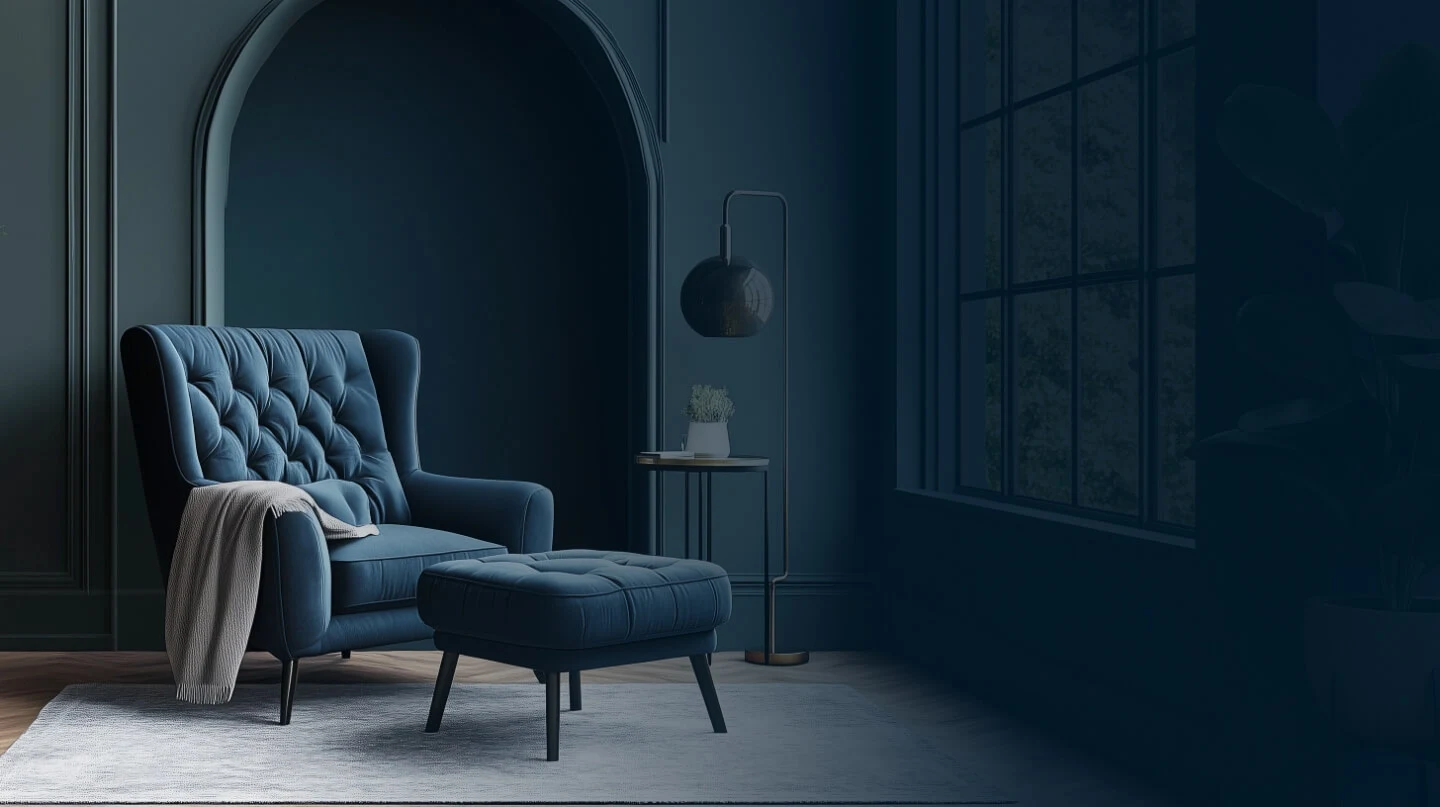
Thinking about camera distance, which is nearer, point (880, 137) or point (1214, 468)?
point (1214, 468)

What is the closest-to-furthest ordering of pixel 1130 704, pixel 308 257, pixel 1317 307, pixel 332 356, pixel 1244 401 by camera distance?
pixel 1317 307, pixel 1244 401, pixel 1130 704, pixel 332 356, pixel 308 257

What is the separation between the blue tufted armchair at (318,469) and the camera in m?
3.34

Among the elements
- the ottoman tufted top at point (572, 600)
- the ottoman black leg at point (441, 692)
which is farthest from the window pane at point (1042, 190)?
the ottoman black leg at point (441, 692)

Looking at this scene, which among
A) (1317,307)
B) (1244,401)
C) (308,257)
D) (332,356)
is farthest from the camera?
(308,257)

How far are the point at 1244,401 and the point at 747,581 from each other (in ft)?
7.22

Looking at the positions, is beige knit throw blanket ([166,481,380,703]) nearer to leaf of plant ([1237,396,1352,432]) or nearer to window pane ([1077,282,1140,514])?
window pane ([1077,282,1140,514])

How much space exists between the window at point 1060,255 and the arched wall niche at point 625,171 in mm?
892

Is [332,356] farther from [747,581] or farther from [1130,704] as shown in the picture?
[1130,704]

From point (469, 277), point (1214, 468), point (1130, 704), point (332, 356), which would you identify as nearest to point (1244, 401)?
point (1214, 468)

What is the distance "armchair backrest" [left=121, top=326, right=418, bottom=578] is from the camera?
355 cm

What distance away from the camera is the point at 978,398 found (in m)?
4.16

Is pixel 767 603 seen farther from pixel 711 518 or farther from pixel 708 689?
pixel 708 689

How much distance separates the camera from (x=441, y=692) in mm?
3223

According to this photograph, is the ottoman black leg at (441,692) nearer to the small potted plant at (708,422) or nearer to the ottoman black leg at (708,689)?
the ottoman black leg at (708,689)
